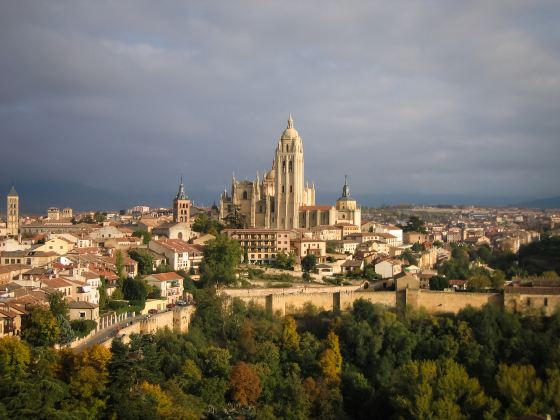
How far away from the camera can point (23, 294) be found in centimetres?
2862

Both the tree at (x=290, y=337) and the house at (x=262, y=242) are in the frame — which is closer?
the tree at (x=290, y=337)

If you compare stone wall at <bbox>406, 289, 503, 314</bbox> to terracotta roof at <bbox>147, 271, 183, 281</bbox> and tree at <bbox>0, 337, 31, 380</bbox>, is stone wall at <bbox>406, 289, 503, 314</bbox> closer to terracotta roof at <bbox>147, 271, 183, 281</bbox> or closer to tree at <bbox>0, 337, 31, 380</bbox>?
terracotta roof at <bbox>147, 271, 183, 281</bbox>

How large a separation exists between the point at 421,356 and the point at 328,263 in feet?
53.9

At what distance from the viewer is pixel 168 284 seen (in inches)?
1407

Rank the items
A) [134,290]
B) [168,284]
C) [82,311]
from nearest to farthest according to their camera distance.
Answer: [82,311] → [134,290] → [168,284]

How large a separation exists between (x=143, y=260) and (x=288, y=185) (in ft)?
65.9

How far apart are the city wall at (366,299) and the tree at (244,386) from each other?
615 cm

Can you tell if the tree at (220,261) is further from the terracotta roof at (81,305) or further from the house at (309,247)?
the terracotta roof at (81,305)

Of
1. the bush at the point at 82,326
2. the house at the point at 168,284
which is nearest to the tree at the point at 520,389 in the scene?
the bush at the point at 82,326

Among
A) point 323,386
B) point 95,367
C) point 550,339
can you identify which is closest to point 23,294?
point 95,367

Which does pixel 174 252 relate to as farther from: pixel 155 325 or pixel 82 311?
pixel 82 311

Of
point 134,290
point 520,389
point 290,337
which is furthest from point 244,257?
point 520,389

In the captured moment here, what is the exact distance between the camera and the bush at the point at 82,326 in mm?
27109

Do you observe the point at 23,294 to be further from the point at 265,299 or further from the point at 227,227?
the point at 227,227
